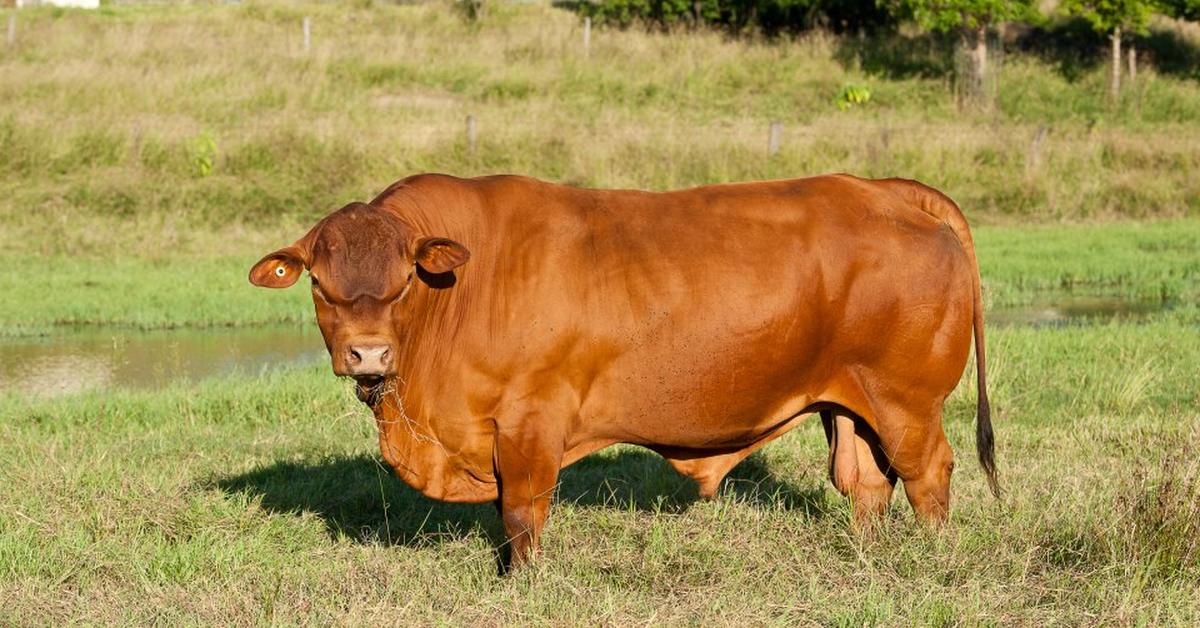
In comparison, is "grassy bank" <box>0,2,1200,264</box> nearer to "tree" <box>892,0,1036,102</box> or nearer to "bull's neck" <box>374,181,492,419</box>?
"tree" <box>892,0,1036,102</box>

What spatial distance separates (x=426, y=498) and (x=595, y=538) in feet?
3.62

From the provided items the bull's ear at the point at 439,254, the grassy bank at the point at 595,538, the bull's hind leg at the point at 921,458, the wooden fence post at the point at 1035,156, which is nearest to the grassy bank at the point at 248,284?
the wooden fence post at the point at 1035,156

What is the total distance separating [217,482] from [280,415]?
5.77ft

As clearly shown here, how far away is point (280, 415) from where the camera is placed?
27.8 feet

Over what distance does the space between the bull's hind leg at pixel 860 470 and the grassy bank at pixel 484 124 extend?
10.9 m

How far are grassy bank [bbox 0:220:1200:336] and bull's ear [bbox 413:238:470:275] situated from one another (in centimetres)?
787

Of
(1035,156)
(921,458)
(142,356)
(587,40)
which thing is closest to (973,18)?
(1035,156)

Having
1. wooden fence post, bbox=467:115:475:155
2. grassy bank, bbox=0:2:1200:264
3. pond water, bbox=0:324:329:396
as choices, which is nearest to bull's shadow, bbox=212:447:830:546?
pond water, bbox=0:324:329:396

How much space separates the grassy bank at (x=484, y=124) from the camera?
674 inches

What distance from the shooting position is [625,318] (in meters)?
5.38

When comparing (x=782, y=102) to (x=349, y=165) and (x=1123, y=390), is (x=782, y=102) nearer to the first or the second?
(x=349, y=165)

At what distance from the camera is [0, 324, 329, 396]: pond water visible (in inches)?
405

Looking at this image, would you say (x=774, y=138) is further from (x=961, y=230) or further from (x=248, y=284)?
(x=961, y=230)

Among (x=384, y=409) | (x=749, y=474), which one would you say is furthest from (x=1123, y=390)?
(x=384, y=409)
